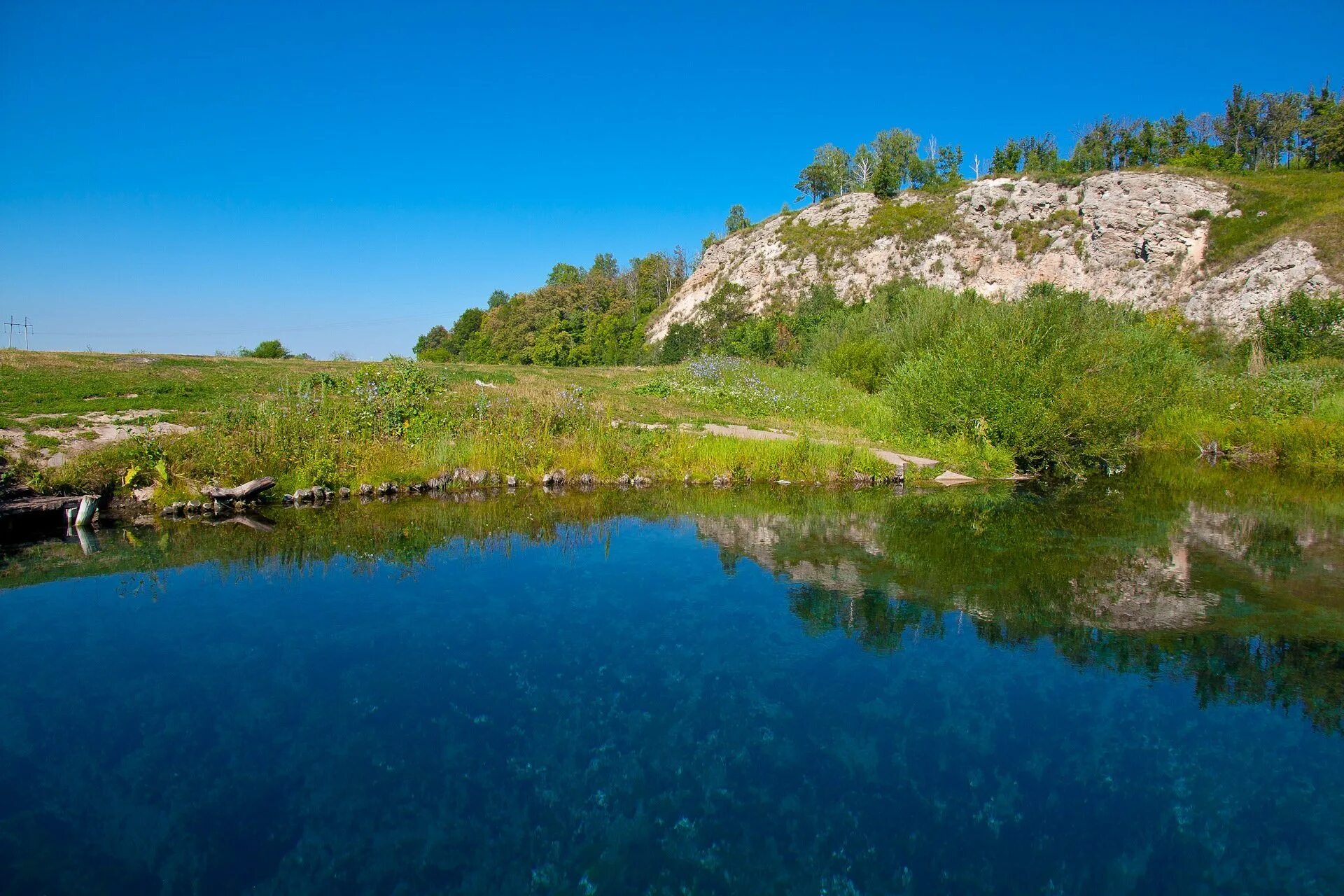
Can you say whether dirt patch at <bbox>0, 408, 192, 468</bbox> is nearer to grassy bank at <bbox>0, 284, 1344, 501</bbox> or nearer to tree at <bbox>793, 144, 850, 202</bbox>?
grassy bank at <bbox>0, 284, 1344, 501</bbox>

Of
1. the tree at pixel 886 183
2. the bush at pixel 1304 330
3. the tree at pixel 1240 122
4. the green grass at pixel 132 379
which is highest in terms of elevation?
the tree at pixel 1240 122

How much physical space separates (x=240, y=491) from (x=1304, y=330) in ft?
154

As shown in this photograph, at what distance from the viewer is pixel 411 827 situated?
5.31m

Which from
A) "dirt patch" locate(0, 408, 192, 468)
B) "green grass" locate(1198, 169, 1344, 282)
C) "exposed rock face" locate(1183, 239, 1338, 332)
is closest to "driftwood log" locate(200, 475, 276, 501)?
"dirt patch" locate(0, 408, 192, 468)

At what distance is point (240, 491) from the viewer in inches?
582

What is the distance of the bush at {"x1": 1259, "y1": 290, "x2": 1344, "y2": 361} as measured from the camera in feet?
120

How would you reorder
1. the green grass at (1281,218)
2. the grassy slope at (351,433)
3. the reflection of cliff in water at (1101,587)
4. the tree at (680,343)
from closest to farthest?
the reflection of cliff in water at (1101,587)
the grassy slope at (351,433)
the green grass at (1281,218)
the tree at (680,343)

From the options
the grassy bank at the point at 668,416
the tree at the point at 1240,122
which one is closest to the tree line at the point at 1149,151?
the tree at the point at 1240,122

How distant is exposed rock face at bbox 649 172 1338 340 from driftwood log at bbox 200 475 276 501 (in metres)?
A: 42.4

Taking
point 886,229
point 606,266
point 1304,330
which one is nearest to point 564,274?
point 606,266

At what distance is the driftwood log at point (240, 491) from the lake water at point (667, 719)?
7.20ft

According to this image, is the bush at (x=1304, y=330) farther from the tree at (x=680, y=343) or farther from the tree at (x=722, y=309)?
the tree at (x=722, y=309)

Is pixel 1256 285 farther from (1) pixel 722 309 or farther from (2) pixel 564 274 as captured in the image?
(2) pixel 564 274

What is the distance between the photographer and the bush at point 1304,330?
3647 centimetres
